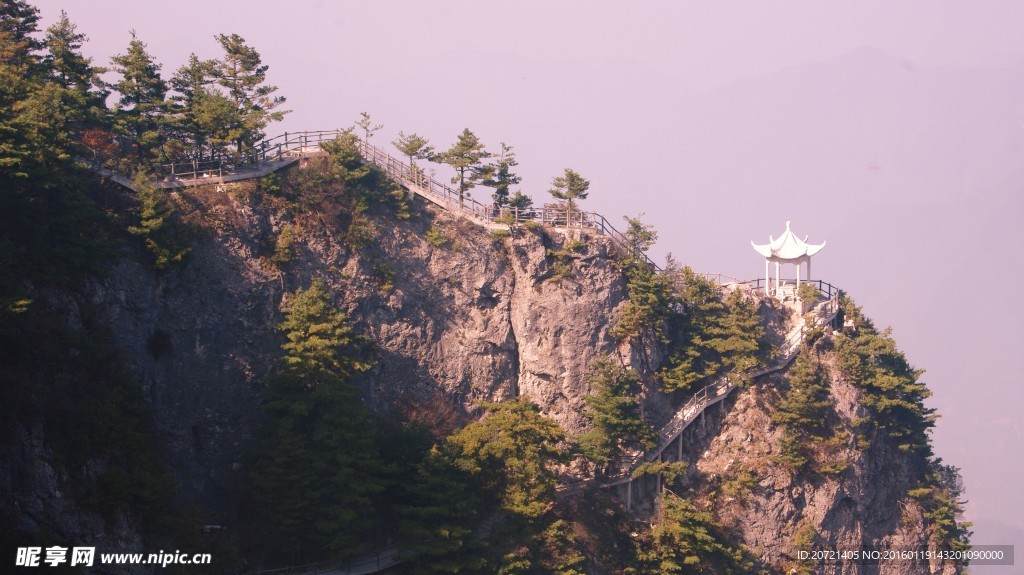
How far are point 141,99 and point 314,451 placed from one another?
19.4 m

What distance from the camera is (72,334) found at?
3372 cm

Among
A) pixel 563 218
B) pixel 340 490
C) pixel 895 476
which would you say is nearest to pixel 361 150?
pixel 563 218

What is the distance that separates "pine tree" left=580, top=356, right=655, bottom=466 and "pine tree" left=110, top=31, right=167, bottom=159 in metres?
23.0

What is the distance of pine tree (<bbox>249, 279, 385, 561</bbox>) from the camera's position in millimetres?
38188

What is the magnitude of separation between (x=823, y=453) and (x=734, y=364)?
22.4ft

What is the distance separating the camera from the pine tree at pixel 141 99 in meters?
45.7

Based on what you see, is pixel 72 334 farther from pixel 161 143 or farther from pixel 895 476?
pixel 895 476

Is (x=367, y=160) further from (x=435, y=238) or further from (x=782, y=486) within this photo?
(x=782, y=486)

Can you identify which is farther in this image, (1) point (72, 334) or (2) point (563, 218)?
(2) point (563, 218)

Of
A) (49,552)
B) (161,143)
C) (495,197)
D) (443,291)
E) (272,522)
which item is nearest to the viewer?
(49,552)

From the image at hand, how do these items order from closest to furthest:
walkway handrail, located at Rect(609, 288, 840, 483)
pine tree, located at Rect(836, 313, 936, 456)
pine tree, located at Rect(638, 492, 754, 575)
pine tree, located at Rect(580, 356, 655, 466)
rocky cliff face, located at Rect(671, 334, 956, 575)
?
pine tree, located at Rect(638, 492, 754, 575) → pine tree, located at Rect(580, 356, 655, 466) → walkway handrail, located at Rect(609, 288, 840, 483) → rocky cliff face, located at Rect(671, 334, 956, 575) → pine tree, located at Rect(836, 313, 936, 456)

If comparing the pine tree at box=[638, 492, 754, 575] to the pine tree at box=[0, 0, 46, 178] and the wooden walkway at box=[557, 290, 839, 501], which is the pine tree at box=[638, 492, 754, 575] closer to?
the wooden walkway at box=[557, 290, 839, 501]

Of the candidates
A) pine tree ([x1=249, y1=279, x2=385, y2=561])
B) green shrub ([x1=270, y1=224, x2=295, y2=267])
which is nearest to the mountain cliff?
green shrub ([x1=270, y1=224, x2=295, y2=267])

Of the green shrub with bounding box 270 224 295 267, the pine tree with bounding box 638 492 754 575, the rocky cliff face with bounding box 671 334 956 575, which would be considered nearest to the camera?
the green shrub with bounding box 270 224 295 267
